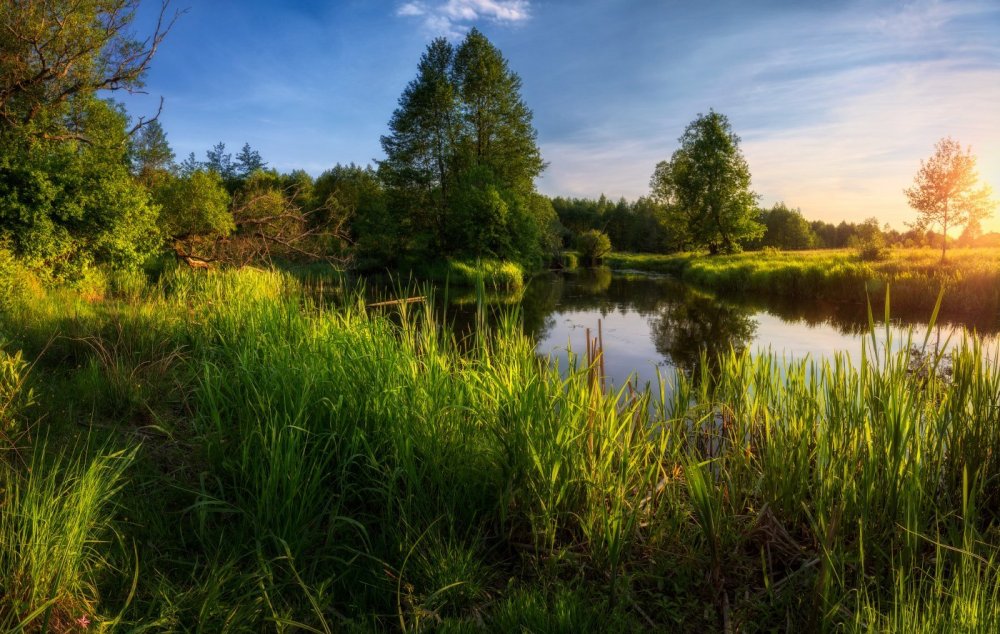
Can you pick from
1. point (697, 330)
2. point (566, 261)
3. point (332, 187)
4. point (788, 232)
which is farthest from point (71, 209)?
point (788, 232)

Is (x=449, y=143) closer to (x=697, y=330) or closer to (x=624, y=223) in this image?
(x=697, y=330)

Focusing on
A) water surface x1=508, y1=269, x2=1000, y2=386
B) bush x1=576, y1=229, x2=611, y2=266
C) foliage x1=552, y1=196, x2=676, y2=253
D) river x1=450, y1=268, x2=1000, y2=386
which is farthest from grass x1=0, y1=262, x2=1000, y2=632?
foliage x1=552, y1=196, x2=676, y2=253

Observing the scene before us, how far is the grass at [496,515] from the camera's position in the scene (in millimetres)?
1961

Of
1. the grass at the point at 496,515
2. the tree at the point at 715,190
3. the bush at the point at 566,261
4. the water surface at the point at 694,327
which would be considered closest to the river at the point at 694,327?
the water surface at the point at 694,327

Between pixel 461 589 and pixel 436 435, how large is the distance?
85cm

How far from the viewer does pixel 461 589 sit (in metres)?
2.20

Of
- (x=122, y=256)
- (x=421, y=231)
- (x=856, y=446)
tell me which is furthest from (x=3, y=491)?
(x=421, y=231)

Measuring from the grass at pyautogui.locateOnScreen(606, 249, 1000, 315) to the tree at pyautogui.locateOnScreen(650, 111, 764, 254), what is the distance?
14.4 meters

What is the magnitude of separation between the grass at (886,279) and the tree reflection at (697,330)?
9.57 feet

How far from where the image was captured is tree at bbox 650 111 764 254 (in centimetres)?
3962

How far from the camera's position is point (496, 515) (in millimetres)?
2715

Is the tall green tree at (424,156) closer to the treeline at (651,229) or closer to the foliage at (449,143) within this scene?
the foliage at (449,143)

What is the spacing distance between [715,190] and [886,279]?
26.9 meters

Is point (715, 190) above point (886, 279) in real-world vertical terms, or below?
above
